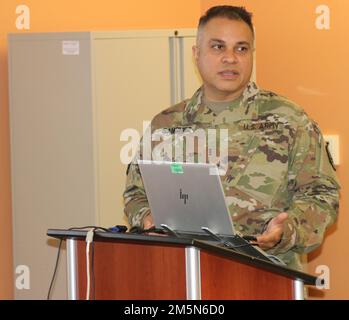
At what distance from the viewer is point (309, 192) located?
273 cm

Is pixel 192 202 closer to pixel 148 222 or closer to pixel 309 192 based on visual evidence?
pixel 148 222

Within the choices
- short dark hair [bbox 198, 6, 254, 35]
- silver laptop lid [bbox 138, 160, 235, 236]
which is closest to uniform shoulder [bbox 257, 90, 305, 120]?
short dark hair [bbox 198, 6, 254, 35]

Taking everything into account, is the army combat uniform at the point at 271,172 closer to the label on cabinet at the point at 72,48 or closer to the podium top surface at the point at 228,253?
the podium top surface at the point at 228,253

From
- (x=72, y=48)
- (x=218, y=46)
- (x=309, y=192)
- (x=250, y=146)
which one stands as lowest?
(x=309, y=192)

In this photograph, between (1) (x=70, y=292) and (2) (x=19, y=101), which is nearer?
(1) (x=70, y=292)

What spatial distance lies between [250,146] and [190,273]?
890 mm

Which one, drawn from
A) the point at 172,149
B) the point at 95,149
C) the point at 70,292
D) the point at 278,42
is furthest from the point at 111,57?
the point at 70,292

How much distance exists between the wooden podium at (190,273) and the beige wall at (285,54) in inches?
77.7

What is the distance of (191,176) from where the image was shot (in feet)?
7.60

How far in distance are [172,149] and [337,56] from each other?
1.39 meters

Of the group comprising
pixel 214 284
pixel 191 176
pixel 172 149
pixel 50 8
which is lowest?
pixel 214 284

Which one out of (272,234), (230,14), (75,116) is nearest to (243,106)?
(230,14)

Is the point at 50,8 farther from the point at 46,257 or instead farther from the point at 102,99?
the point at 46,257

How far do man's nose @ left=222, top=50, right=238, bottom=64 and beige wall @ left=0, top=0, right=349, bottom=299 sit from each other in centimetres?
126
